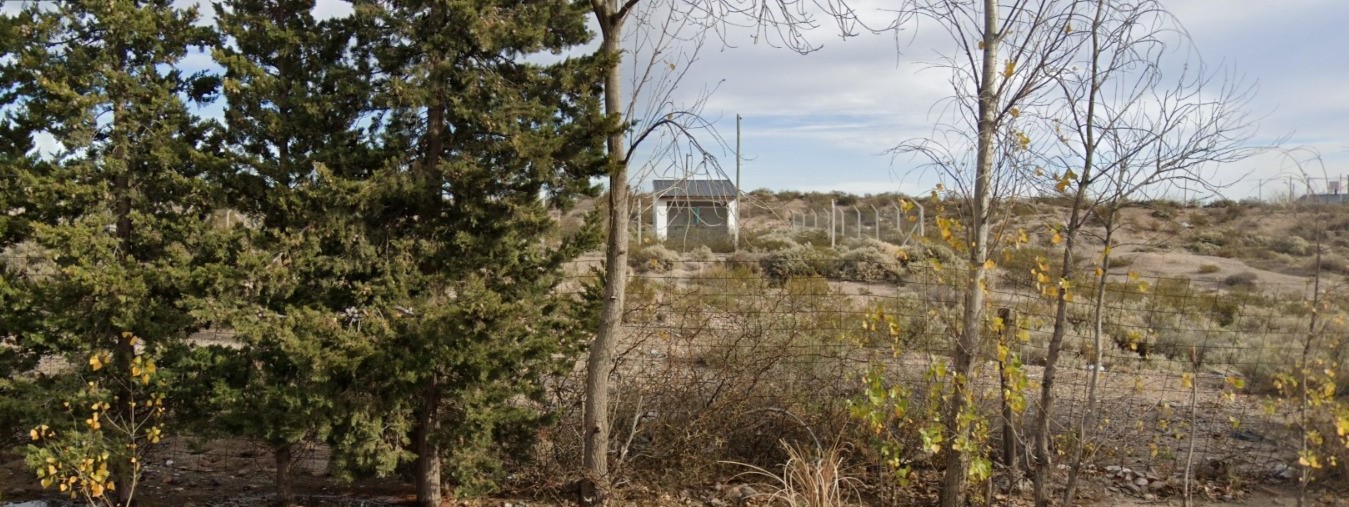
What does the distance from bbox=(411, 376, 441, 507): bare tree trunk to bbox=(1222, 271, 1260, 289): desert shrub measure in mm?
12350

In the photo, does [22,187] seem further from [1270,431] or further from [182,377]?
[1270,431]

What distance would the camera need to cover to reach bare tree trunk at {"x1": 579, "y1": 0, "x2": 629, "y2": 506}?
488cm

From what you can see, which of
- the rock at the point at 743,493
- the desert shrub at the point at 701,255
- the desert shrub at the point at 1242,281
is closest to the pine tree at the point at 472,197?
the rock at the point at 743,493

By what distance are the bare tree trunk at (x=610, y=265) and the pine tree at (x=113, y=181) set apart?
2.25m

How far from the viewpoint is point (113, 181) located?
5.05 meters

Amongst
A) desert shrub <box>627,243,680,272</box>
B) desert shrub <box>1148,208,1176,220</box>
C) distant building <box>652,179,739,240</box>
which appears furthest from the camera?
desert shrub <box>627,243,680,272</box>

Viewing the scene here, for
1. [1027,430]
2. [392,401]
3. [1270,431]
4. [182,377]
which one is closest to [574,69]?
[392,401]

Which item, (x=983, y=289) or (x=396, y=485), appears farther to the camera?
(x=396, y=485)

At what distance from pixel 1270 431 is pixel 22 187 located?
8.62 metres

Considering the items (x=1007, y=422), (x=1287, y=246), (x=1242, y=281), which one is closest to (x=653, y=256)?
(x=1007, y=422)

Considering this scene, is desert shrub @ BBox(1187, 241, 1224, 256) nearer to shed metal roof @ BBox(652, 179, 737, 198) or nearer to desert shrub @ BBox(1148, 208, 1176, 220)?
desert shrub @ BBox(1148, 208, 1176, 220)

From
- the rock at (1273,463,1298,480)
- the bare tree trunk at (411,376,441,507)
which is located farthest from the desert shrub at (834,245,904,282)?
the bare tree trunk at (411,376,441,507)

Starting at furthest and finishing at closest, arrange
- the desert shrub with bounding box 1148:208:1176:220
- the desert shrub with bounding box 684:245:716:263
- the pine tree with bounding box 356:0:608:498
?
the desert shrub with bounding box 684:245:716:263, the desert shrub with bounding box 1148:208:1176:220, the pine tree with bounding box 356:0:608:498

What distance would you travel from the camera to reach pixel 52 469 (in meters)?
4.54
